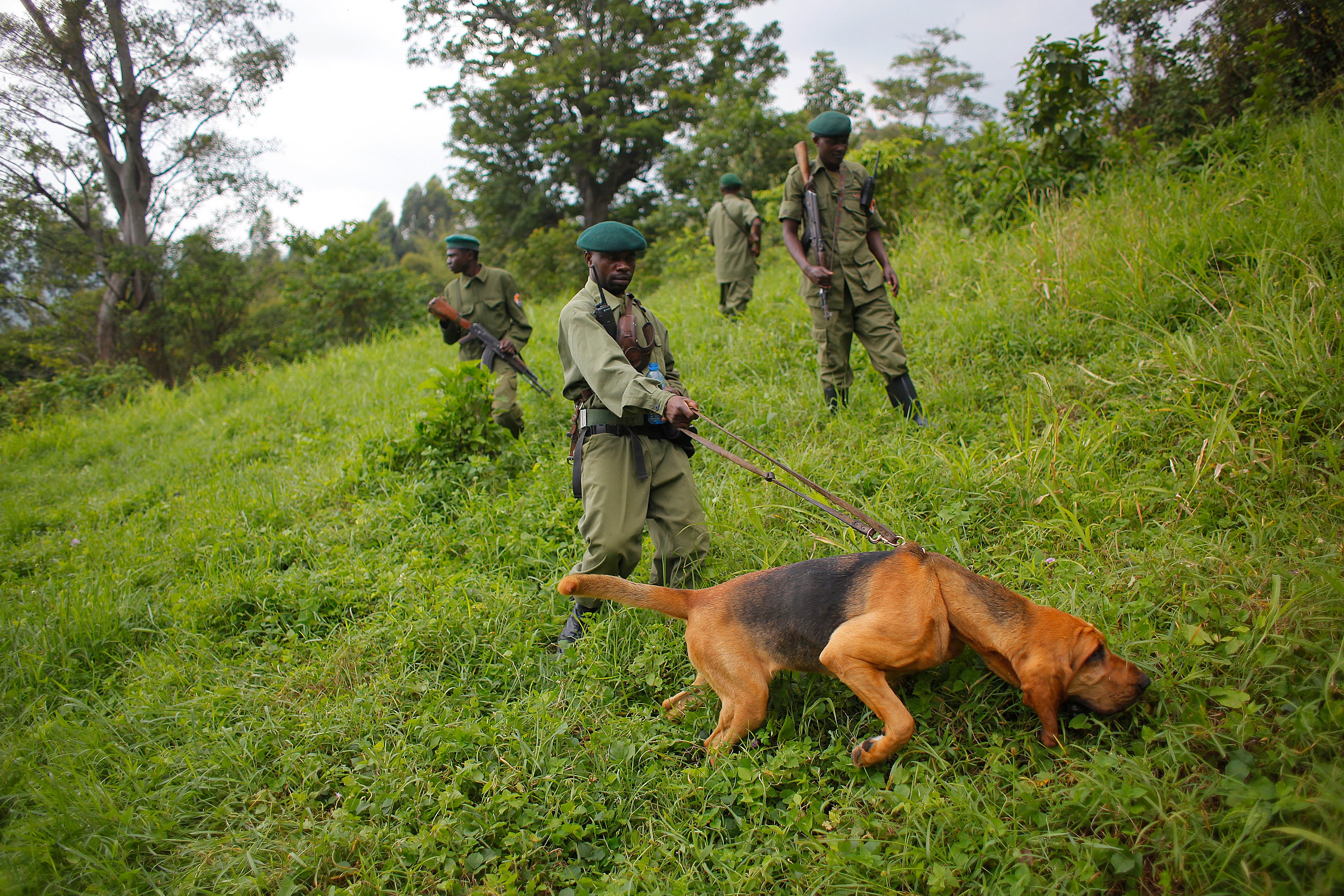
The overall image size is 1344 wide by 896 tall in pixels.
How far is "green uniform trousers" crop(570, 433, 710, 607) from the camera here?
127 inches

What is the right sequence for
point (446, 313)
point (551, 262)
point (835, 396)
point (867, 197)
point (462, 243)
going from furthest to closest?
1. point (551, 262)
2. point (462, 243)
3. point (446, 313)
4. point (835, 396)
5. point (867, 197)

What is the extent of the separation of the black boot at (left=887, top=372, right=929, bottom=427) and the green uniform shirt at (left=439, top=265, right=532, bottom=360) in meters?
3.73

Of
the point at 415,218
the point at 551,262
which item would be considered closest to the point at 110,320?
the point at 551,262

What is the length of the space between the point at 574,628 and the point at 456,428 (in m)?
2.85

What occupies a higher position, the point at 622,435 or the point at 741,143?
the point at 741,143

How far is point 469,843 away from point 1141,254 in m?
5.86

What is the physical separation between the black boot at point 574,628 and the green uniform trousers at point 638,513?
0.03 m

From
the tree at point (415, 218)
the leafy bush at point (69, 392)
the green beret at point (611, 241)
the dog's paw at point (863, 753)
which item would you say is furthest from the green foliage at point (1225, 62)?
the tree at point (415, 218)

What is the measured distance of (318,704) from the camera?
3256mm

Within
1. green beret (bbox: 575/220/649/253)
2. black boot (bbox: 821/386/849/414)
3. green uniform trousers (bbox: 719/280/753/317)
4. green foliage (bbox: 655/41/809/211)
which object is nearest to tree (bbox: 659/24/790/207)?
green foliage (bbox: 655/41/809/211)

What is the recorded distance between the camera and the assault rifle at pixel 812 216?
495cm

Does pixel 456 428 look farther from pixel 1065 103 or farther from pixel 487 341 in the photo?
pixel 1065 103

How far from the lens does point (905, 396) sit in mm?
4883

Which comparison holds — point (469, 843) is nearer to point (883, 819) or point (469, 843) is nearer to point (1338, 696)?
point (883, 819)
